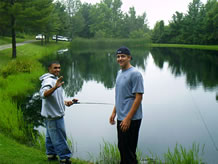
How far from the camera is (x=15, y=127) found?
5.89 metres

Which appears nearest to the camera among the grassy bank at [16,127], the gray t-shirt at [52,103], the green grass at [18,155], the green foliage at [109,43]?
the gray t-shirt at [52,103]

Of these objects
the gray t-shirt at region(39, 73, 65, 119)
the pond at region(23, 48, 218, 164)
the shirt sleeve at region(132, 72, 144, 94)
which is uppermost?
the shirt sleeve at region(132, 72, 144, 94)

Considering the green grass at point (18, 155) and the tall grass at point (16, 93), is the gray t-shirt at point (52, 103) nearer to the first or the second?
the green grass at point (18, 155)

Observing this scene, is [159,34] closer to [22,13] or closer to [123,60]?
[22,13]

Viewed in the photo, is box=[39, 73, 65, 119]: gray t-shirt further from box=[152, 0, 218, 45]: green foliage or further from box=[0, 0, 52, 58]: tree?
box=[152, 0, 218, 45]: green foliage

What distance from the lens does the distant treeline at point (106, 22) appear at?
2191 cm

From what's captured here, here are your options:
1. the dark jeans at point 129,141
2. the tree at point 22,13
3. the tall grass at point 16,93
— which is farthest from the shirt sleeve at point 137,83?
the tree at point 22,13

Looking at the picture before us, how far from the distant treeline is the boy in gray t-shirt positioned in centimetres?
1953

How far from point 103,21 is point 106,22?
1.80 meters

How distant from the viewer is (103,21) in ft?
252

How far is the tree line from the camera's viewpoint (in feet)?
71.3

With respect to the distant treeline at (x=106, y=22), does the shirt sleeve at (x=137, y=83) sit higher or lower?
lower

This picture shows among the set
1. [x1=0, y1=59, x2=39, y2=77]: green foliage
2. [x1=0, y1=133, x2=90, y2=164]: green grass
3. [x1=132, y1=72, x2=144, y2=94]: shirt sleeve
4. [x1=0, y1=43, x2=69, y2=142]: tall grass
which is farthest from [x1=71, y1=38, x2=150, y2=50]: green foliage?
[x1=132, y1=72, x2=144, y2=94]: shirt sleeve

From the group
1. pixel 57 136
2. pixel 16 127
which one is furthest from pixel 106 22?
pixel 57 136
